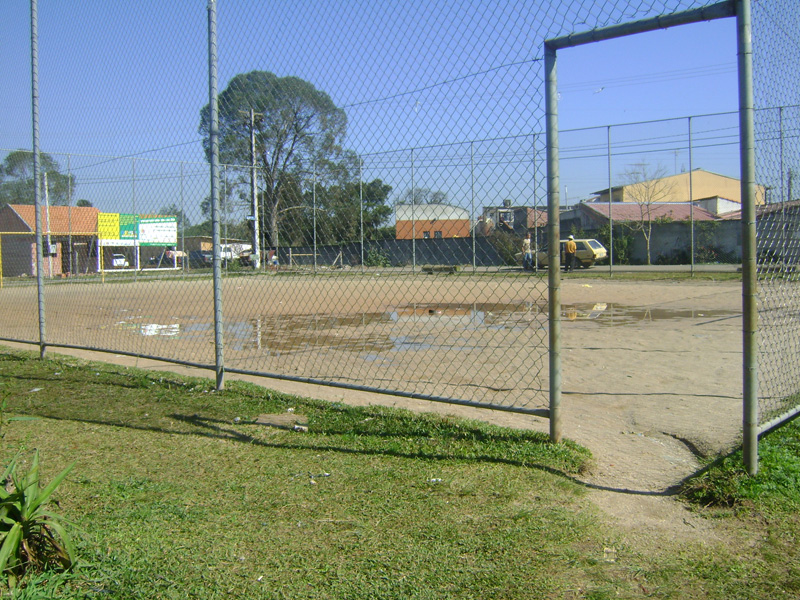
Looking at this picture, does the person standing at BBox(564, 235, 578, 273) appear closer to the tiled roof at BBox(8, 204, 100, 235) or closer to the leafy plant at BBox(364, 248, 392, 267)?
the tiled roof at BBox(8, 204, 100, 235)

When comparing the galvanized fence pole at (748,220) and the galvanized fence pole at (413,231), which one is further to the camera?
the galvanized fence pole at (413,231)

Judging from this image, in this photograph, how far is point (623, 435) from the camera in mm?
4223

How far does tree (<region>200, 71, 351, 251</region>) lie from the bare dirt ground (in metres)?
0.90

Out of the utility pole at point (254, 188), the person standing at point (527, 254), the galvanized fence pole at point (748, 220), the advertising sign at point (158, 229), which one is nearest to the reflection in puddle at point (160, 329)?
the advertising sign at point (158, 229)

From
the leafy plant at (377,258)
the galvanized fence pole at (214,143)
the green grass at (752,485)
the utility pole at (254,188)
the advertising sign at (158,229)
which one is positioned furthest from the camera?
the advertising sign at (158,229)

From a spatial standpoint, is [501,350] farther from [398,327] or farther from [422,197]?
[422,197]

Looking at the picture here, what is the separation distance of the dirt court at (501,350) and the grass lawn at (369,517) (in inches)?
19.0

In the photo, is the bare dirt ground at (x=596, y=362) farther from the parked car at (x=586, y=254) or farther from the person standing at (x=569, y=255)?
the parked car at (x=586, y=254)

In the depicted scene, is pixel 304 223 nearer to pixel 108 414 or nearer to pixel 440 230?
pixel 440 230

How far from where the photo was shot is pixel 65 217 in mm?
12539

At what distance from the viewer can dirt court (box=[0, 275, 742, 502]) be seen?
4281 mm

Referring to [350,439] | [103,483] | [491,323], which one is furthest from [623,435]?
[491,323]

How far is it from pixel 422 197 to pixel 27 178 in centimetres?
759

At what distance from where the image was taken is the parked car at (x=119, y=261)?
12.4 m
